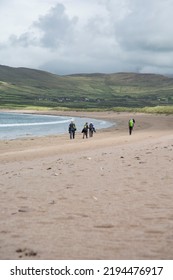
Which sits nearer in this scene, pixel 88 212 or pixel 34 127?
pixel 88 212

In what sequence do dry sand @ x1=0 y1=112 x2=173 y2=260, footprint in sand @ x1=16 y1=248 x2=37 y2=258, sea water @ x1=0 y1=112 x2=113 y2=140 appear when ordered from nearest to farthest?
footprint in sand @ x1=16 y1=248 x2=37 y2=258, dry sand @ x1=0 y1=112 x2=173 y2=260, sea water @ x1=0 y1=112 x2=113 y2=140

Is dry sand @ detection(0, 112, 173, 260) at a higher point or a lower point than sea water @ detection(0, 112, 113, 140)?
higher

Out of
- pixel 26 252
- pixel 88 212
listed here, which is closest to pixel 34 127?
pixel 88 212

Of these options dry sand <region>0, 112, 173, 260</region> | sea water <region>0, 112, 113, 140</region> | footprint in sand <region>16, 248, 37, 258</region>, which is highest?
dry sand <region>0, 112, 173, 260</region>

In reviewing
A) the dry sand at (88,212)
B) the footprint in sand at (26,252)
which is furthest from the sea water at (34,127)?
the footprint in sand at (26,252)

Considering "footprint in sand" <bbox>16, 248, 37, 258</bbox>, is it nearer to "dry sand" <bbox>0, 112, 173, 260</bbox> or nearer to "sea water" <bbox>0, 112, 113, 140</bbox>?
A: "dry sand" <bbox>0, 112, 173, 260</bbox>

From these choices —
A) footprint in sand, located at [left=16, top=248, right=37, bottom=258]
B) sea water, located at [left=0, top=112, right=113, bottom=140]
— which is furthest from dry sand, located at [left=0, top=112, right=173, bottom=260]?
sea water, located at [left=0, top=112, right=113, bottom=140]

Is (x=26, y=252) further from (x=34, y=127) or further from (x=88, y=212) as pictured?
(x=34, y=127)

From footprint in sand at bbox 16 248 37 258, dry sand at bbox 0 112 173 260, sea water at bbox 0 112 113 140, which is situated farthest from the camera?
sea water at bbox 0 112 113 140

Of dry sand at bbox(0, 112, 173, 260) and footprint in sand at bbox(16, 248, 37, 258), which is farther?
dry sand at bbox(0, 112, 173, 260)

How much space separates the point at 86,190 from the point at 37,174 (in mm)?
3580

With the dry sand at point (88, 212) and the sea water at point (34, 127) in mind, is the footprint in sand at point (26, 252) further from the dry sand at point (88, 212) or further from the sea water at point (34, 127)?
the sea water at point (34, 127)

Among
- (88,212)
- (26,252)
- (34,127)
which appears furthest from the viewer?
(34,127)

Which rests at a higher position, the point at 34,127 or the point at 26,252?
the point at 26,252
